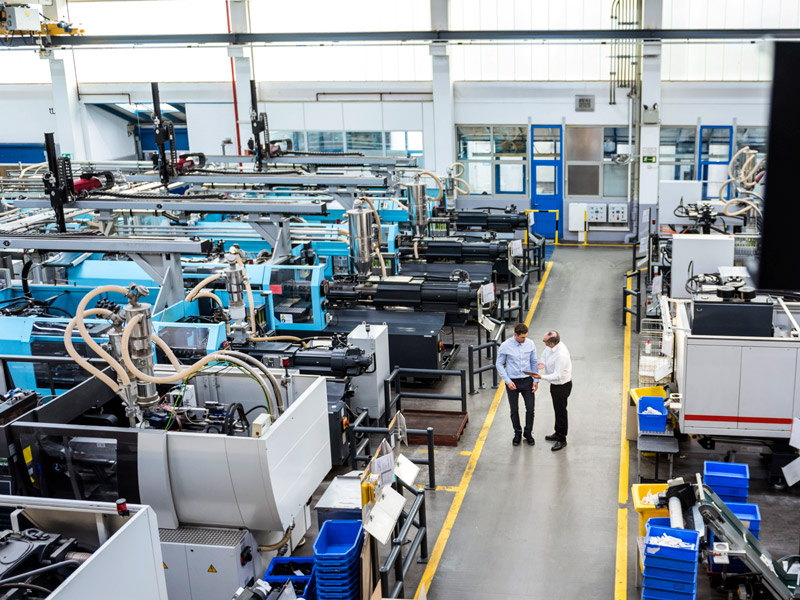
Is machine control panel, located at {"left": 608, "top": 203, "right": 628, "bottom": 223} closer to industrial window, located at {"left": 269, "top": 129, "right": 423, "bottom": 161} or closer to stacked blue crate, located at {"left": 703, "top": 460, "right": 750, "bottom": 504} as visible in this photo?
industrial window, located at {"left": 269, "top": 129, "right": 423, "bottom": 161}

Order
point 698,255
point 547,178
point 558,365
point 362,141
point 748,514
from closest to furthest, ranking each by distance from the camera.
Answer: point 748,514 → point 558,365 → point 698,255 → point 547,178 → point 362,141

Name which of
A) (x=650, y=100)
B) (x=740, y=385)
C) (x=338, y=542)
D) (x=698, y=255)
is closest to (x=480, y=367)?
(x=698, y=255)

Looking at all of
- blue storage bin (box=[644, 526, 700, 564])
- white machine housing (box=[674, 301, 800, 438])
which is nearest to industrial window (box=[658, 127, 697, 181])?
white machine housing (box=[674, 301, 800, 438])

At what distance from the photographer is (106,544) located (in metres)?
4.09

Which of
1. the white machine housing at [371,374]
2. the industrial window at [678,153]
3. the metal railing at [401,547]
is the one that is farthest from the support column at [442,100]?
the metal railing at [401,547]

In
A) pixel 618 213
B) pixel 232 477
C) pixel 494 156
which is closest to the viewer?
pixel 232 477

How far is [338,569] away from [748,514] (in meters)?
3.19

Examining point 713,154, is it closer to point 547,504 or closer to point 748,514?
point 547,504

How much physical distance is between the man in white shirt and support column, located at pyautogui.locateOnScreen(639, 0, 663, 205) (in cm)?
995

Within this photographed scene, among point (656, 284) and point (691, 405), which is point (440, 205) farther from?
point (691, 405)

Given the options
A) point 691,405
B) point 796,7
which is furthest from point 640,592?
point 796,7

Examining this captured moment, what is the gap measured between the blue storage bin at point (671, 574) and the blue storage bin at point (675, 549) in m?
0.11

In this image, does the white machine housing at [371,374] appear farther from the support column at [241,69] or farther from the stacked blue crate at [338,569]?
the support column at [241,69]

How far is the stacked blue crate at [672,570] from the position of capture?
547cm
